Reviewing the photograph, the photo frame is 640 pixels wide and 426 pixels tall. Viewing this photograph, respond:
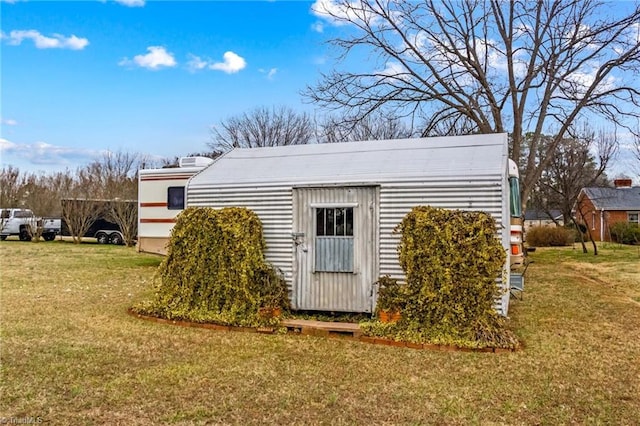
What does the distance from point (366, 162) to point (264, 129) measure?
21.4 metres

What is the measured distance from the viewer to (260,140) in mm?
27578

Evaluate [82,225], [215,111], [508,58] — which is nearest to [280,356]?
[508,58]

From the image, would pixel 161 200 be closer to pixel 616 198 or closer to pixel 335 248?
pixel 335 248

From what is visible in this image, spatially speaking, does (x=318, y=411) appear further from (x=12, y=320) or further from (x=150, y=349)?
(x=12, y=320)

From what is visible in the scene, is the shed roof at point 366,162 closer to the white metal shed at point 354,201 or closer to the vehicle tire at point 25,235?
the white metal shed at point 354,201

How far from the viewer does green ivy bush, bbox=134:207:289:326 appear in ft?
20.4

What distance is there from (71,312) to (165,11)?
623cm

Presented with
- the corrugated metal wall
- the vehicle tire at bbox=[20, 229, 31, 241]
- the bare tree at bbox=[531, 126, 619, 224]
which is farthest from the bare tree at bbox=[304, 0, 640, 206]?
the vehicle tire at bbox=[20, 229, 31, 241]

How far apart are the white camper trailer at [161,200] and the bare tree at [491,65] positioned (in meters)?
7.94

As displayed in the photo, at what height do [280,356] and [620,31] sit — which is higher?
[620,31]

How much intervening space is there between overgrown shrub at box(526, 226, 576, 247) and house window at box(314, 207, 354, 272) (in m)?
20.9

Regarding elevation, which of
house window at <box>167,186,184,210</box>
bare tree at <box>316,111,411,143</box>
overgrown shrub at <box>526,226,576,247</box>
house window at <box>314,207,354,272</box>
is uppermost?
bare tree at <box>316,111,411,143</box>

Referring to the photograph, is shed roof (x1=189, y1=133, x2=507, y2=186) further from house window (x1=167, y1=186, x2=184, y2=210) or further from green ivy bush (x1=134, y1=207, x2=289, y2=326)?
house window (x1=167, y1=186, x2=184, y2=210)

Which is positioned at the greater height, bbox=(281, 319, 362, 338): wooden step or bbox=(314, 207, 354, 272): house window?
bbox=(314, 207, 354, 272): house window
